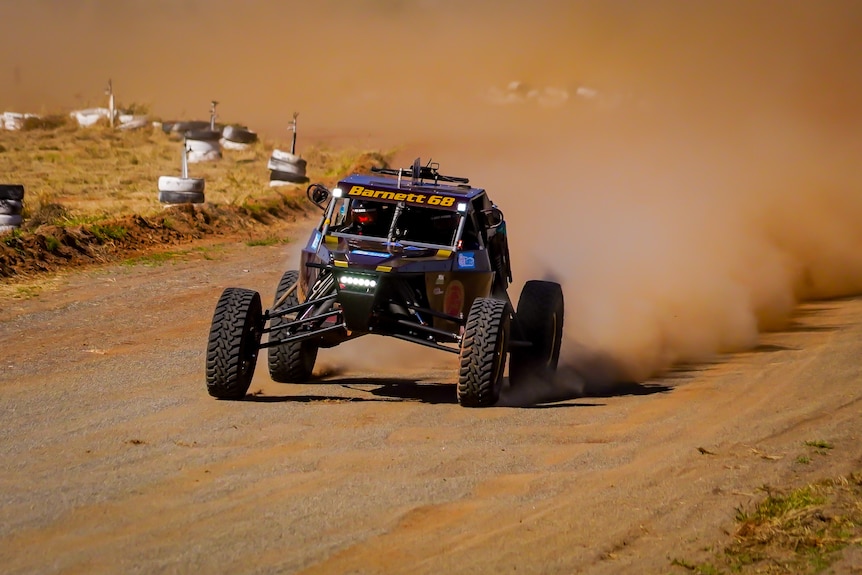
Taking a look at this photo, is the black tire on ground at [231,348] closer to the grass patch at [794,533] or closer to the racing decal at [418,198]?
the racing decal at [418,198]

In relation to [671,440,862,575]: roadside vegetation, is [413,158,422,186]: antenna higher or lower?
higher

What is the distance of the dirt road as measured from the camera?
19.5 feet

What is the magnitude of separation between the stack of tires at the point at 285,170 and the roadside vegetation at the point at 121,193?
1.31 ft

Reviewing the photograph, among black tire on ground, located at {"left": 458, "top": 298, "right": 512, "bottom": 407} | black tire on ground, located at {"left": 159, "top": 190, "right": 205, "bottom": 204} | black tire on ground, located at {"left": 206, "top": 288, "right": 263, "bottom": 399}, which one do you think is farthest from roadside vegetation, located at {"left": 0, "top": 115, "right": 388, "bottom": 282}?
black tire on ground, located at {"left": 458, "top": 298, "right": 512, "bottom": 407}

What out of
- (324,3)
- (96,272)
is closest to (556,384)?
(96,272)

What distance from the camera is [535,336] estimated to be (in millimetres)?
10945

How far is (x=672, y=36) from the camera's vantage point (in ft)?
101

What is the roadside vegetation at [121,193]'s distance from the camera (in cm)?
1886

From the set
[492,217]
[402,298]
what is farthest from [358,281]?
[492,217]

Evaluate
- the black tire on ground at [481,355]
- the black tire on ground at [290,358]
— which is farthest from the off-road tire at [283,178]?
the black tire on ground at [481,355]

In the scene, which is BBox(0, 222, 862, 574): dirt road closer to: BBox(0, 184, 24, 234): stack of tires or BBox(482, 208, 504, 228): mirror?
BBox(482, 208, 504, 228): mirror

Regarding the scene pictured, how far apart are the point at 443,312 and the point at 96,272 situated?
9.11 m

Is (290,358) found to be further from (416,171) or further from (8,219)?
(8,219)

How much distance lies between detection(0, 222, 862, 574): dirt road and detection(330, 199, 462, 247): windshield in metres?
1.31
